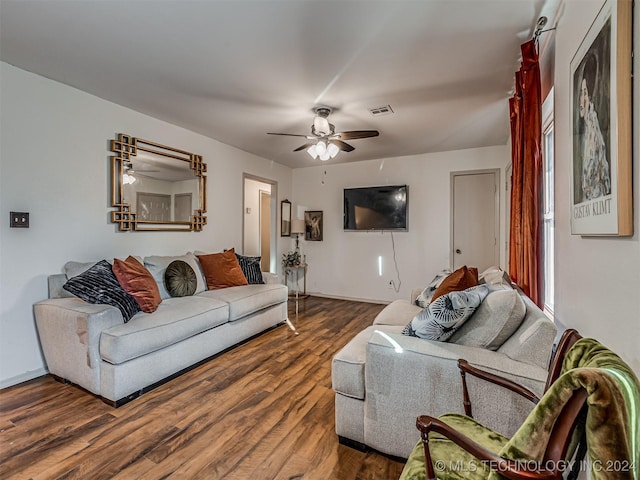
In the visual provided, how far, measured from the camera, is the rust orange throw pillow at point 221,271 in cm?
359

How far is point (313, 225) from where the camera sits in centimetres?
583

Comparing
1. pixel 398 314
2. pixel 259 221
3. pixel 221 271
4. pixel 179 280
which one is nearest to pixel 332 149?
pixel 398 314

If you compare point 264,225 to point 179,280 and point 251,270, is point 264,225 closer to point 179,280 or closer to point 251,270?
point 251,270

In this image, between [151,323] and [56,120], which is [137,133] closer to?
[56,120]

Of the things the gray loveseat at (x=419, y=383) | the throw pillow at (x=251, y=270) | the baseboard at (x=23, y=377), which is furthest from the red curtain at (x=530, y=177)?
the baseboard at (x=23, y=377)

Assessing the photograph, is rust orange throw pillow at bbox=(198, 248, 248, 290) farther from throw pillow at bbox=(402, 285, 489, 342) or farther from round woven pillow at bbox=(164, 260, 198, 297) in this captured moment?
throw pillow at bbox=(402, 285, 489, 342)

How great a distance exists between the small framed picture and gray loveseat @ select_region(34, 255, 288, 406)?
2996 mm

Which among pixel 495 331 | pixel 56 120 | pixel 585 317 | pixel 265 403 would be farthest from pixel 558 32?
pixel 56 120

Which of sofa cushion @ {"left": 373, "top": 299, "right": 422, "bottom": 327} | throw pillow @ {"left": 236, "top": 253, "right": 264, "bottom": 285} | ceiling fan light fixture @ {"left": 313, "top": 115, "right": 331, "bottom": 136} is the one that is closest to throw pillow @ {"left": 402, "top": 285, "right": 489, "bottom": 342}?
sofa cushion @ {"left": 373, "top": 299, "right": 422, "bottom": 327}

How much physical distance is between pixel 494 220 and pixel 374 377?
3.87 m

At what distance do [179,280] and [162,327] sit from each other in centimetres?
81

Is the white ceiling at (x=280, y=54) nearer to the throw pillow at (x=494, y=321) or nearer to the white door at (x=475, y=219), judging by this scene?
the white door at (x=475, y=219)

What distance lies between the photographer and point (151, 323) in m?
2.34

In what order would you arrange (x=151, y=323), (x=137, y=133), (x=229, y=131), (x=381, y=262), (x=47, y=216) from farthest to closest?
(x=381, y=262) → (x=229, y=131) → (x=137, y=133) → (x=47, y=216) → (x=151, y=323)
